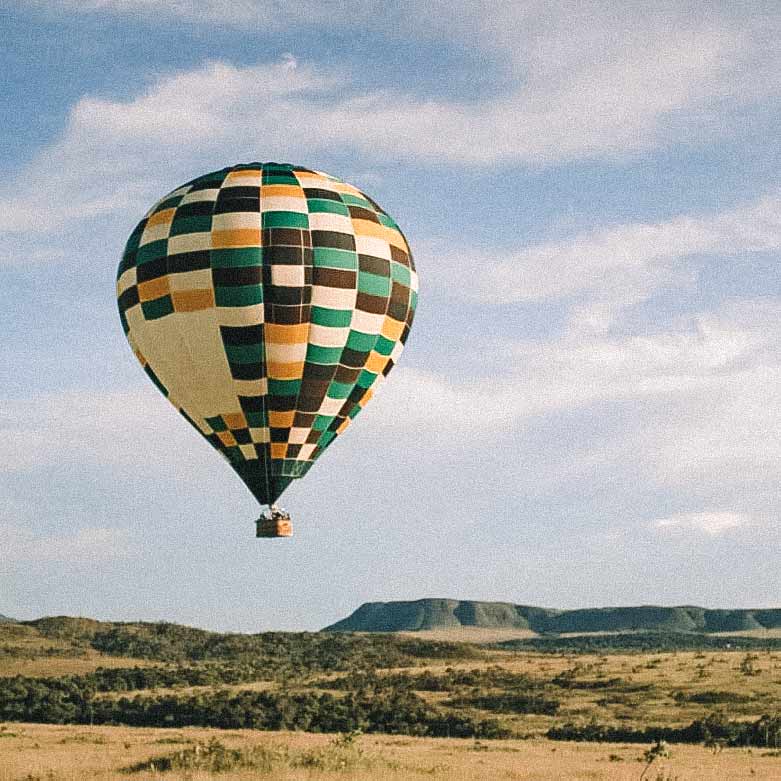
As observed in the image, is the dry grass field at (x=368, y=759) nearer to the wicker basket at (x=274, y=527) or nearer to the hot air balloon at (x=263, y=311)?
the wicker basket at (x=274, y=527)

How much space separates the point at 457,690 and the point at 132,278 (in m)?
49.6

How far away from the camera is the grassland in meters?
35.7

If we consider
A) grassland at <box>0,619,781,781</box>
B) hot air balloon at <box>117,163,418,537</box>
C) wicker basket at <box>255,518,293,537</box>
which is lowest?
grassland at <box>0,619,781,781</box>

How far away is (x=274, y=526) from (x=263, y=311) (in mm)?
6045

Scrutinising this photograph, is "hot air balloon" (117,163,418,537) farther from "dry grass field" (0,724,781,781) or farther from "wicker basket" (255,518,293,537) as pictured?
"dry grass field" (0,724,781,781)

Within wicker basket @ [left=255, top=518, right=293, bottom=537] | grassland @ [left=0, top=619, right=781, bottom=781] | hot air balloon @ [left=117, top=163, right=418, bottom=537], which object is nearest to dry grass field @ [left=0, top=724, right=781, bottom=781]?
grassland @ [left=0, top=619, right=781, bottom=781]

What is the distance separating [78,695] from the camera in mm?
74562

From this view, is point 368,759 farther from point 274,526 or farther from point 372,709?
point 372,709

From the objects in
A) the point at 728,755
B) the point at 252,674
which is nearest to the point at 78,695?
the point at 252,674

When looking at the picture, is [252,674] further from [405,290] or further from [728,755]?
[405,290]

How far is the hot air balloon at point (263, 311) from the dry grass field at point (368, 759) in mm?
6802

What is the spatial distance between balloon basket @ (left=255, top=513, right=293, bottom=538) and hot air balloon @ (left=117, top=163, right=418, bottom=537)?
0.04 m

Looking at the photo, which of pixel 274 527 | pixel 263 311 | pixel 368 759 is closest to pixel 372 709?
pixel 368 759

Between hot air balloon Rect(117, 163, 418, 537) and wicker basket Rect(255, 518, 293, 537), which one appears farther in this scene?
hot air balloon Rect(117, 163, 418, 537)
